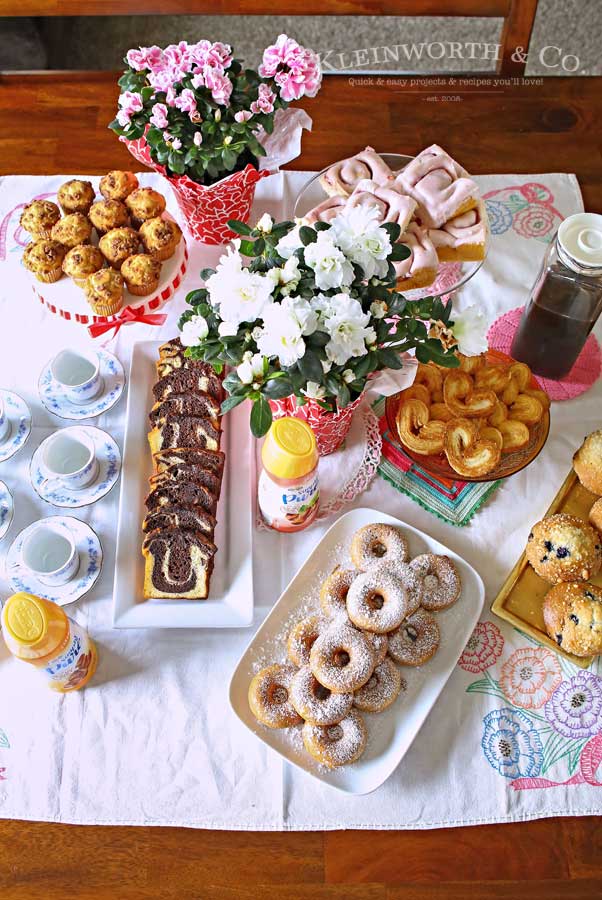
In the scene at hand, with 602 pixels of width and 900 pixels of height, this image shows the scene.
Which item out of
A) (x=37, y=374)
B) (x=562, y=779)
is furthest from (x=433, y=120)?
(x=562, y=779)

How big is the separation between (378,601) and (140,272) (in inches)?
25.5

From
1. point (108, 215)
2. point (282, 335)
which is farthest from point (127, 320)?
point (282, 335)

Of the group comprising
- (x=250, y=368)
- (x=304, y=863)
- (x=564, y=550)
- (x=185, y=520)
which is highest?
(x=250, y=368)

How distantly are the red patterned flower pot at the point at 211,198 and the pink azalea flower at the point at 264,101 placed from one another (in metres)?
0.09

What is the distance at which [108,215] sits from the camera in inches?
52.6

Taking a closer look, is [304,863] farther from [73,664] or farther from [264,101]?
[264,101]

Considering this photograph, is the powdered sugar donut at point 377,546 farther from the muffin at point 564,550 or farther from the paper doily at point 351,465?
the muffin at point 564,550

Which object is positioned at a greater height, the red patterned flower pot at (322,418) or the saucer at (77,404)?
the red patterned flower pot at (322,418)

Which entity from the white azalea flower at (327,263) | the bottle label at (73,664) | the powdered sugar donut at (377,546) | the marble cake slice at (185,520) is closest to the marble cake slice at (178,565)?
the marble cake slice at (185,520)

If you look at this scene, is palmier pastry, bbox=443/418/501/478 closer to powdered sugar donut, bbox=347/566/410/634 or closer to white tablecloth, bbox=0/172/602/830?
white tablecloth, bbox=0/172/602/830

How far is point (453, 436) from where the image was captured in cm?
121

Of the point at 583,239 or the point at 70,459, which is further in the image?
the point at 70,459

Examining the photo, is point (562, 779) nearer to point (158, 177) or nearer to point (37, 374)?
point (37, 374)

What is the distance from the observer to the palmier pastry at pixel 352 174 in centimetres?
137
